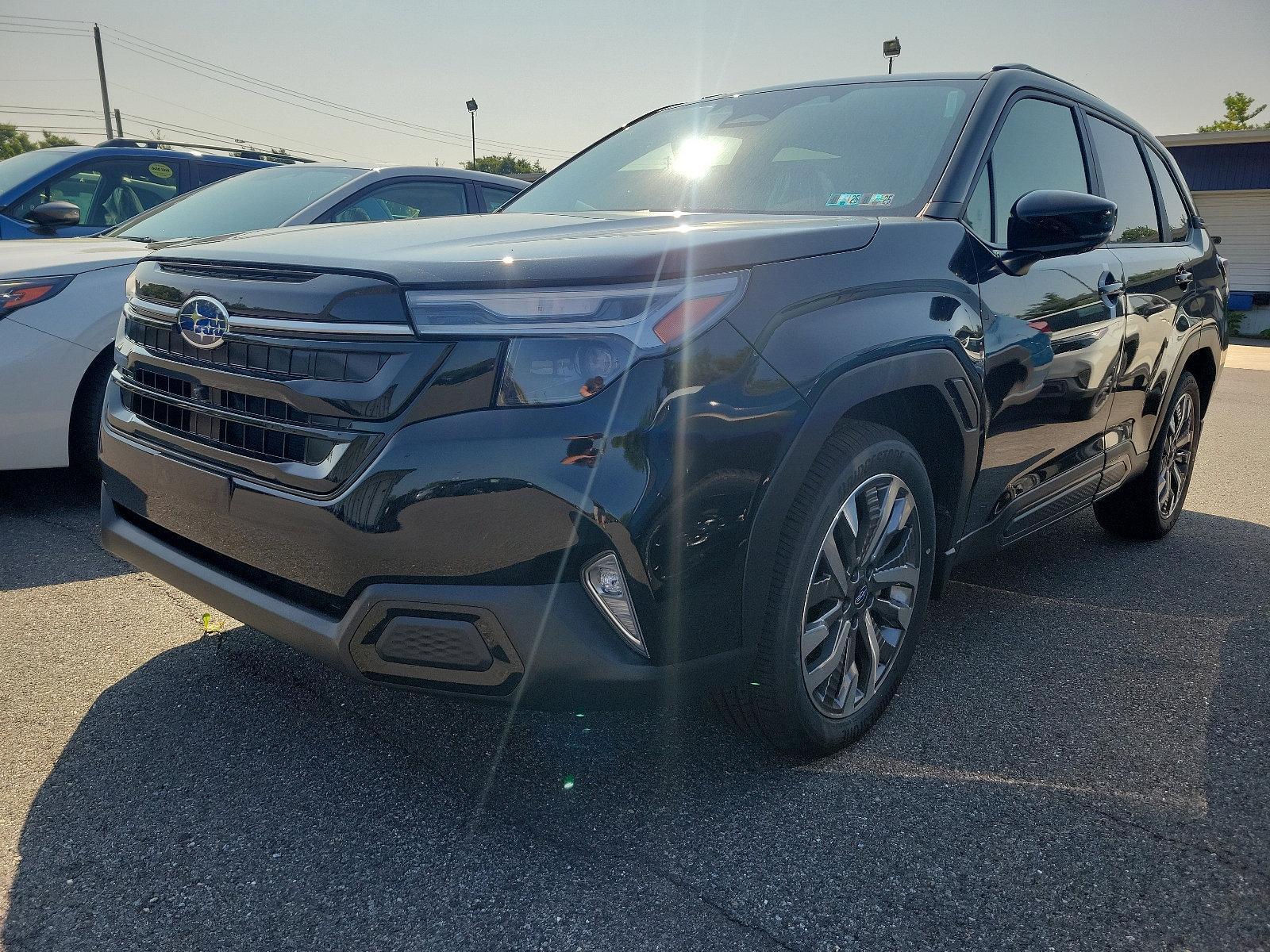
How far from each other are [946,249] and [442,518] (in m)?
1.51

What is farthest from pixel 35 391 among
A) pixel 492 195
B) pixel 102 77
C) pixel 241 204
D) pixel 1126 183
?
pixel 102 77

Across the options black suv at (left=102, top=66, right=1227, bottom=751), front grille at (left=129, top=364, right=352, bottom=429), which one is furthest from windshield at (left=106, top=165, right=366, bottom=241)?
front grille at (left=129, top=364, right=352, bottom=429)

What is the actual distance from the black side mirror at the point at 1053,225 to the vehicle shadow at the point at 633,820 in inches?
49.1

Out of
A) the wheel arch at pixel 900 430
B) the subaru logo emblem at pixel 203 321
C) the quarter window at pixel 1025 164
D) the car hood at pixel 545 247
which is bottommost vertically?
the wheel arch at pixel 900 430

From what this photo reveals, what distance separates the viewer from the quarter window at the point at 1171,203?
425 cm

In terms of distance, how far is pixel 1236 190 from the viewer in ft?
77.3

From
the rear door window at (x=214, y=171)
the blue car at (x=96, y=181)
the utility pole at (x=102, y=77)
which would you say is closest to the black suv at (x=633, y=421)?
the blue car at (x=96, y=181)

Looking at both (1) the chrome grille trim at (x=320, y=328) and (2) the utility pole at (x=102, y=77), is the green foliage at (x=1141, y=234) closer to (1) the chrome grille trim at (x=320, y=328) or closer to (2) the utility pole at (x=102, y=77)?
(1) the chrome grille trim at (x=320, y=328)

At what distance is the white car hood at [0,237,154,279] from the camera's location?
4.11 m

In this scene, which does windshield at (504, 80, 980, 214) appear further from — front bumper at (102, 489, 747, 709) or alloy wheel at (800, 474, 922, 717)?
front bumper at (102, 489, 747, 709)

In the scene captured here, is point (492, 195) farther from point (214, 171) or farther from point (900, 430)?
point (900, 430)

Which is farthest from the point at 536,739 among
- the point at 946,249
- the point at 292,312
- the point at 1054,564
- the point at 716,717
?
the point at 1054,564

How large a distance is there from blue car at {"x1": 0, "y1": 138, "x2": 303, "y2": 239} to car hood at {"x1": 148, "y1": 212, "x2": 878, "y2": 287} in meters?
3.99

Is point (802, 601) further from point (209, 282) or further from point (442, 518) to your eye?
point (209, 282)
